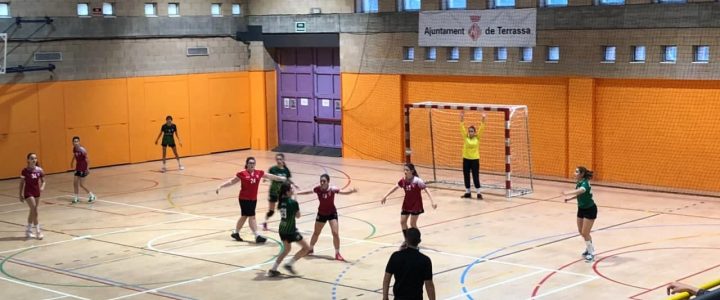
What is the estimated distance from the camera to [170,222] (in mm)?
23625

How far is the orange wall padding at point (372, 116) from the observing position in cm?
3384

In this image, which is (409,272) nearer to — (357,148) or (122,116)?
(357,148)

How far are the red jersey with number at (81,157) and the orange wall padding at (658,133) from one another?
47.2 ft

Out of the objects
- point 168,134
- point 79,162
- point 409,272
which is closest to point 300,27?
point 168,134

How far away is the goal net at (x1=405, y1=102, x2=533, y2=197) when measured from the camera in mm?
28875

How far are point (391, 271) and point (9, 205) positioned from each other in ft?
61.2

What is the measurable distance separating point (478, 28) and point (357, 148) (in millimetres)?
6898

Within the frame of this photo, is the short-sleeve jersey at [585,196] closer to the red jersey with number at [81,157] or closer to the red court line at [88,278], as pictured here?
the red court line at [88,278]

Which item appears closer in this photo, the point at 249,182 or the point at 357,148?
the point at 249,182

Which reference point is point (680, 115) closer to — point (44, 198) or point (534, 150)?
point (534, 150)

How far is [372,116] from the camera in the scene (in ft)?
114

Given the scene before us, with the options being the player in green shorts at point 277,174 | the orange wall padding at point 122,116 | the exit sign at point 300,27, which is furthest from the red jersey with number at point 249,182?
the exit sign at point 300,27

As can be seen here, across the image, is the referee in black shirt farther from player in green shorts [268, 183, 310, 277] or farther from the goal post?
the goal post

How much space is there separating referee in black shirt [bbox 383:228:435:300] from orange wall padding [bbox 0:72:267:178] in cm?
2368
